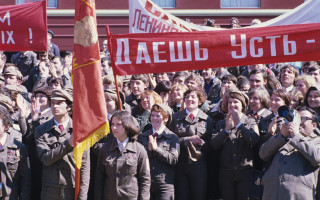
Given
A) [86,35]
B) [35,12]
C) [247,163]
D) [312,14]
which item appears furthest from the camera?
[312,14]

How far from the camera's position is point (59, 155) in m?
8.19

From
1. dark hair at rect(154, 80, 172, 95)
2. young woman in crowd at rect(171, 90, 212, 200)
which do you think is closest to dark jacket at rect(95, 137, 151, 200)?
young woman in crowd at rect(171, 90, 212, 200)

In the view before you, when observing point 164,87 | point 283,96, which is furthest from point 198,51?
point 164,87

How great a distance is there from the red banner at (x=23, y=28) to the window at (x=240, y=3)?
10657mm

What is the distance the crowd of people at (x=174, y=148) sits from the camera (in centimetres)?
812

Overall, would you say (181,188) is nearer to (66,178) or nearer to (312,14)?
(66,178)

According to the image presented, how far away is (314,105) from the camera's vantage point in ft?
30.0

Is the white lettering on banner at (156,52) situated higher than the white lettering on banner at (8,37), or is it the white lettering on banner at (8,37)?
the white lettering on banner at (8,37)

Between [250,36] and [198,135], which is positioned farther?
[198,135]

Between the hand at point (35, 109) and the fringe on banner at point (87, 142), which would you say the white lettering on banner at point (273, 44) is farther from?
the hand at point (35, 109)

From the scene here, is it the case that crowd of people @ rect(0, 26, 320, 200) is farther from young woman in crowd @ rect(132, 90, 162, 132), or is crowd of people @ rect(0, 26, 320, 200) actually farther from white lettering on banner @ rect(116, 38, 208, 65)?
white lettering on banner @ rect(116, 38, 208, 65)

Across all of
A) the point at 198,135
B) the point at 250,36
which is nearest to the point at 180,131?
the point at 198,135

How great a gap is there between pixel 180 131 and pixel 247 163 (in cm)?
97

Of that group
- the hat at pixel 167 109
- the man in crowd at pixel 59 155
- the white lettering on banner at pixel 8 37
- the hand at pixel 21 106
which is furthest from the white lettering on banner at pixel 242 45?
the white lettering on banner at pixel 8 37
